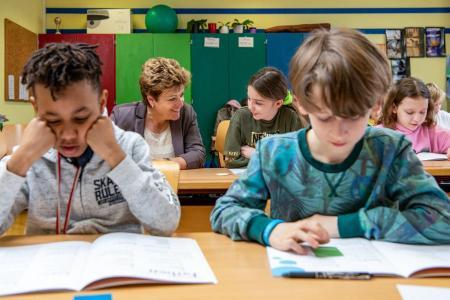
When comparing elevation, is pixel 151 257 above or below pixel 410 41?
below

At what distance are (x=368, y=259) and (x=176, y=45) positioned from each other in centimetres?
557

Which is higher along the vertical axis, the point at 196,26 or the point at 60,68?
the point at 196,26

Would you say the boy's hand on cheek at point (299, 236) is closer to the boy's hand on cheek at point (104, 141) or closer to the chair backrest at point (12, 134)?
the boy's hand on cheek at point (104, 141)

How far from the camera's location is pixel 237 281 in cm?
87

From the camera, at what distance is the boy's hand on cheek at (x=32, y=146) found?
1.15m

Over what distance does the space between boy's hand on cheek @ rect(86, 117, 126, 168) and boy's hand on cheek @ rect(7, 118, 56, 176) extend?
10 centimetres

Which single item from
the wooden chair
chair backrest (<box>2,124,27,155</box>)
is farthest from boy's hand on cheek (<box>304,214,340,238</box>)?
chair backrest (<box>2,124,27,155</box>)

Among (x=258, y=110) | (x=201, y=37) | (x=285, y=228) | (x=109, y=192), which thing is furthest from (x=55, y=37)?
(x=285, y=228)

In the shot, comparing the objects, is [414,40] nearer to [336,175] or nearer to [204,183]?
[204,183]

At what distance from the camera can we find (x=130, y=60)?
6168 mm

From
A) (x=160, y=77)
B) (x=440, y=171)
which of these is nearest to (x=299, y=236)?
(x=440, y=171)

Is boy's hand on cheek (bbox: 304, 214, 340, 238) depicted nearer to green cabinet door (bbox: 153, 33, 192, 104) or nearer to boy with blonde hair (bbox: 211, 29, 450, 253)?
boy with blonde hair (bbox: 211, 29, 450, 253)

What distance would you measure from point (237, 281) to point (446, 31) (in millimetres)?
7117

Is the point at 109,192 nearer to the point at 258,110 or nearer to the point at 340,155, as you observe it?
the point at 340,155
